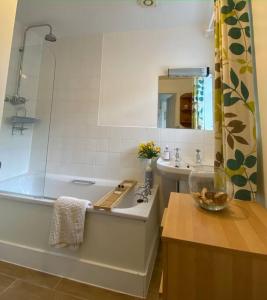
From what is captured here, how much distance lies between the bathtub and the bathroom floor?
0.05m

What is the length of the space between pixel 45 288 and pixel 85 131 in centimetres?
171

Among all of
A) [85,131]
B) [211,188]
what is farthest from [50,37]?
[211,188]

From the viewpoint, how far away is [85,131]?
2.53 m

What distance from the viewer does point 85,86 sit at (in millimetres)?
2545

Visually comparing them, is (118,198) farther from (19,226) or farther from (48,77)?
(48,77)

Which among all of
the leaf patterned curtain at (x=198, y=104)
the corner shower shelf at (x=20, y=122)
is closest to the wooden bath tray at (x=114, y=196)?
the leaf patterned curtain at (x=198, y=104)

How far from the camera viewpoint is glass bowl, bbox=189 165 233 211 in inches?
32.7

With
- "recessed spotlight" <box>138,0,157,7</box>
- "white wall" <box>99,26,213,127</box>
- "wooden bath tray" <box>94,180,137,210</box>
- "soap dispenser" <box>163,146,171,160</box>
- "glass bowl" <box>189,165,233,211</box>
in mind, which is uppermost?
"recessed spotlight" <box>138,0,157,7</box>

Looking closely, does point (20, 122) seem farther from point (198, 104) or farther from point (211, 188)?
point (211, 188)

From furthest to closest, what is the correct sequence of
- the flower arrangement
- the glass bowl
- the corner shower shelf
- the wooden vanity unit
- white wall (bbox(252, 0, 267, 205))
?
the corner shower shelf
the flower arrangement
white wall (bbox(252, 0, 267, 205))
the glass bowl
the wooden vanity unit

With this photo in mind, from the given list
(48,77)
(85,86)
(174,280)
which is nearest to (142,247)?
(174,280)

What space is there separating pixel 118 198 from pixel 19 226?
92 cm

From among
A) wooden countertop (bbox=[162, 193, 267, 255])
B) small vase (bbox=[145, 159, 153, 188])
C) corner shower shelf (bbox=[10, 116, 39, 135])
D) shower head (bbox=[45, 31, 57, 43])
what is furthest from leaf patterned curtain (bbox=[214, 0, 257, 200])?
corner shower shelf (bbox=[10, 116, 39, 135])

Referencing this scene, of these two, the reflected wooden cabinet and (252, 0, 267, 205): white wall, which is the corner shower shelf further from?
(252, 0, 267, 205): white wall
